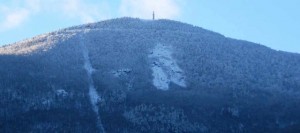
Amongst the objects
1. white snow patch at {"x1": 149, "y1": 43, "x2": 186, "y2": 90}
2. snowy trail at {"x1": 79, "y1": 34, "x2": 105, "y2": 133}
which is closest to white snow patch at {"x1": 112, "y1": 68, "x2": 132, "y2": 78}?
snowy trail at {"x1": 79, "y1": 34, "x2": 105, "y2": 133}

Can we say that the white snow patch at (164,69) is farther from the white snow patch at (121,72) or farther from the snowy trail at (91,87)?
the snowy trail at (91,87)

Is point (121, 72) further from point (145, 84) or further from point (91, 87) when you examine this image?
point (91, 87)

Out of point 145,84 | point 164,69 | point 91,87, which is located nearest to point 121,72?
point 145,84

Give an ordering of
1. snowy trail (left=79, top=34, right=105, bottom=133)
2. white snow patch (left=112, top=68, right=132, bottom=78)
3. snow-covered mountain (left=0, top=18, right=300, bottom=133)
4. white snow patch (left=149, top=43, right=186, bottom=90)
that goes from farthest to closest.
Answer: white snow patch (left=112, top=68, right=132, bottom=78), white snow patch (left=149, top=43, right=186, bottom=90), snow-covered mountain (left=0, top=18, right=300, bottom=133), snowy trail (left=79, top=34, right=105, bottom=133)

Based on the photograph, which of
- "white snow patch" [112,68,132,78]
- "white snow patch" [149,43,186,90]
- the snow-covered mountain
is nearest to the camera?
the snow-covered mountain

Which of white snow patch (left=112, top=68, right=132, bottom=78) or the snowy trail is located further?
white snow patch (left=112, top=68, right=132, bottom=78)

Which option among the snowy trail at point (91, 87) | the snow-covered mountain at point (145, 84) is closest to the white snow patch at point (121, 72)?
the snow-covered mountain at point (145, 84)

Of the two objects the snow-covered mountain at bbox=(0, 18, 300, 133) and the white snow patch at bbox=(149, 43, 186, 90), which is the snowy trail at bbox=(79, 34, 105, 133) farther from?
the white snow patch at bbox=(149, 43, 186, 90)
